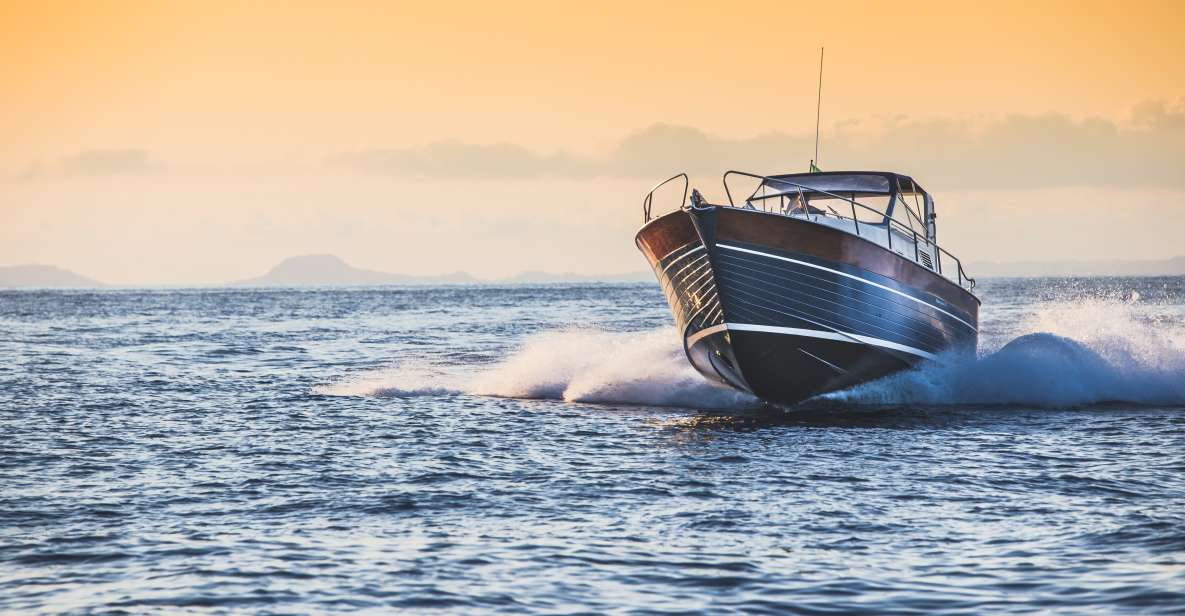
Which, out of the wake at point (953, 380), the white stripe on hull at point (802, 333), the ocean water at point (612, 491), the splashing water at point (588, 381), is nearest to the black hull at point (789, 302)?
the white stripe on hull at point (802, 333)

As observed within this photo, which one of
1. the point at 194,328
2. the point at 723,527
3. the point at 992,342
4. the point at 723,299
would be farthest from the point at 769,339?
the point at 194,328

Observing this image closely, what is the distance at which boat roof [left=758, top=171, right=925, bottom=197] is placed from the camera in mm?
21484

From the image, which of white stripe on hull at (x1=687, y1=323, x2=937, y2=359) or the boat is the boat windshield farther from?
white stripe on hull at (x1=687, y1=323, x2=937, y2=359)

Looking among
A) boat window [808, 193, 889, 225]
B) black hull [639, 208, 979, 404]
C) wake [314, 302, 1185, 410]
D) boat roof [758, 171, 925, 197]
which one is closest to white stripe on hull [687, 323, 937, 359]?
black hull [639, 208, 979, 404]

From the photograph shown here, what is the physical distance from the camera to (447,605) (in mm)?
8977

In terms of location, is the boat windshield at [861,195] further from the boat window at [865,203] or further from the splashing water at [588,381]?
the splashing water at [588,381]

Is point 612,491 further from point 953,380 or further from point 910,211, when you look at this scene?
point 953,380

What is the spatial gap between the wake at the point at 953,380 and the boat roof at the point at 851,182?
3238 millimetres

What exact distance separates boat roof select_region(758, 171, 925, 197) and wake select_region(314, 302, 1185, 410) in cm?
324

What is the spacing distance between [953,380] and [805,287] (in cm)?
462

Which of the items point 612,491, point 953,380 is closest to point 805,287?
point 953,380

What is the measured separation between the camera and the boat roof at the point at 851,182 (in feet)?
70.5

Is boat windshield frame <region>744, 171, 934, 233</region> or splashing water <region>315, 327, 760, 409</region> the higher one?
boat windshield frame <region>744, 171, 934, 233</region>

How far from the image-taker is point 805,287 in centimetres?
1889
